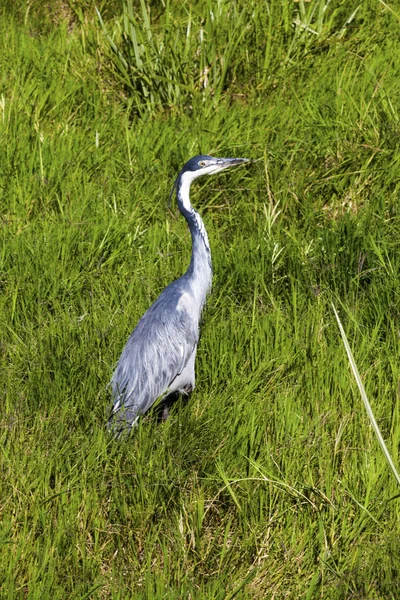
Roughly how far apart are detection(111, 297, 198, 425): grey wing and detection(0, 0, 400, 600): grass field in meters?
0.09

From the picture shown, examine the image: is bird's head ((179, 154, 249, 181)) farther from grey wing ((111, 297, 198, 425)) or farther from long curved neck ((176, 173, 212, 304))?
grey wing ((111, 297, 198, 425))

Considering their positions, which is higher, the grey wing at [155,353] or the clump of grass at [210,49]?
the clump of grass at [210,49]

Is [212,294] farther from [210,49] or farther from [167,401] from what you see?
[210,49]

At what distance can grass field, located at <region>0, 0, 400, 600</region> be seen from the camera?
2.54 meters

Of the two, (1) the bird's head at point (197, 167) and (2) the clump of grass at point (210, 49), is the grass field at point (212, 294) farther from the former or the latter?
(1) the bird's head at point (197, 167)

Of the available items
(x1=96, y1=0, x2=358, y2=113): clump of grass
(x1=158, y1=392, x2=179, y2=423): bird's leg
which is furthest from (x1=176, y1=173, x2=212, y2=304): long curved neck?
(x1=96, y1=0, x2=358, y2=113): clump of grass

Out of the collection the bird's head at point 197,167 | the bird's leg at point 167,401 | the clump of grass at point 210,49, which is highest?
the clump of grass at point 210,49

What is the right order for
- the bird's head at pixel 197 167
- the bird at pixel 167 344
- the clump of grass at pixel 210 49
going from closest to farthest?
the bird at pixel 167 344 → the bird's head at pixel 197 167 → the clump of grass at pixel 210 49

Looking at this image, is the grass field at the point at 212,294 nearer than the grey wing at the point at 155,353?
Yes

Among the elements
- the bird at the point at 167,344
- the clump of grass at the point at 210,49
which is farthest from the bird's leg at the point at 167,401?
the clump of grass at the point at 210,49

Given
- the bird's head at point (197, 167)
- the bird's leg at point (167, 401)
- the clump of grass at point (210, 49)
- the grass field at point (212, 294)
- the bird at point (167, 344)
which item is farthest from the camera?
the clump of grass at point (210, 49)

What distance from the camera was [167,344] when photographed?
351 cm

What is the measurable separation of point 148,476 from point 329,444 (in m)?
0.58

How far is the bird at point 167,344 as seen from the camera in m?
3.32
